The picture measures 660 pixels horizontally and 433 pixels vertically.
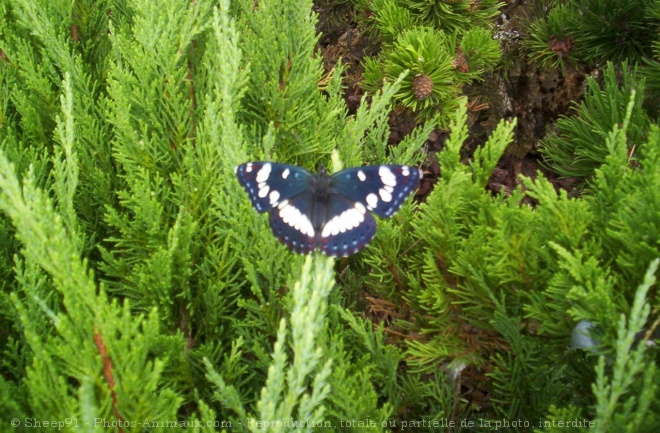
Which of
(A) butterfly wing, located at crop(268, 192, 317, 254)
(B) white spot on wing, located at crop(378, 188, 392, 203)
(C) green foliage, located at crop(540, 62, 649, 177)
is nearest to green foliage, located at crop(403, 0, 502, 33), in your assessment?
(C) green foliage, located at crop(540, 62, 649, 177)

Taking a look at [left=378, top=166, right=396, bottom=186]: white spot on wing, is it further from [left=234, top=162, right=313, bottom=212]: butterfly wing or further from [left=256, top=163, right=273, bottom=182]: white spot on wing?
[left=256, top=163, right=273, bottom=182]: white spot on wing

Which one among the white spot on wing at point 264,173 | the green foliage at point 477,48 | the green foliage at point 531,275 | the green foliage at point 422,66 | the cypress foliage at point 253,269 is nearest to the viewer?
the cypress foliage at point 253,269

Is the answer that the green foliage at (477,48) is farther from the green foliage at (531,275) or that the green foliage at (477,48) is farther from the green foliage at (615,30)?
the green foliage at (531,275)

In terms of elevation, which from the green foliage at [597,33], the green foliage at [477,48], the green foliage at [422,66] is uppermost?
the green foliage at [597,33]

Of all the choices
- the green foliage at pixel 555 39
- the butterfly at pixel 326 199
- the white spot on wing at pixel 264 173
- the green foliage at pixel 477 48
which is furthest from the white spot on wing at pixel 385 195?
the green foliage at pixel 555 39

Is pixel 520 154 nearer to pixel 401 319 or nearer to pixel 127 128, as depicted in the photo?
pixel 401 319

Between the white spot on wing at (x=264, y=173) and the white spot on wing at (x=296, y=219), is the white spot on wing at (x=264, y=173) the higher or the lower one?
the higher one

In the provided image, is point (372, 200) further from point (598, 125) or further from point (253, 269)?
point (598, 125)
